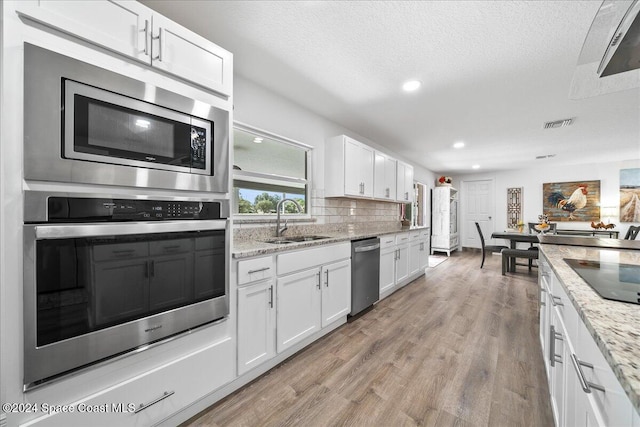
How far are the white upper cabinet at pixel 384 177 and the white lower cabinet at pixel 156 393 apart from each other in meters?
3.01

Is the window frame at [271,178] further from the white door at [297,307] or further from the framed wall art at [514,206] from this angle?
the framed wall art at [514,206]

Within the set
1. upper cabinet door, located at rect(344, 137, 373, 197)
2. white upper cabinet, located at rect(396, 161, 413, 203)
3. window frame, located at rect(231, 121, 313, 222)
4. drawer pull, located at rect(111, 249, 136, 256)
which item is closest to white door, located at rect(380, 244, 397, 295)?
upper cabinet door, located at rect(344, 137, 373, 197)

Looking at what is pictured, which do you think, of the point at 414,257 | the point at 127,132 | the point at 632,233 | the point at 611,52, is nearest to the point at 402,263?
the point at 414,257

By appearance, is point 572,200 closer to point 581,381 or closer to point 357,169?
point 357,169

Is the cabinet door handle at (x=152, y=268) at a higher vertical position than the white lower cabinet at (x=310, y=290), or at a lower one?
higher

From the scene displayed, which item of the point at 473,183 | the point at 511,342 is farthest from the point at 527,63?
the point at 473,183

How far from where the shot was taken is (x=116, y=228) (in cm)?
118

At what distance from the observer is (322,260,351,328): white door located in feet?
8.00

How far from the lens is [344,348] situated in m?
2.31

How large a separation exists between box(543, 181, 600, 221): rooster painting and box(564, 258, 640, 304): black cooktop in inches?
284

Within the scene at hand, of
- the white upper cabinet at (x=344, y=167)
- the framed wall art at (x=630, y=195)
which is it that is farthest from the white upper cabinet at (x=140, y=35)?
the framed wall art at (x=630, y=195)

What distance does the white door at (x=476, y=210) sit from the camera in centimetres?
784

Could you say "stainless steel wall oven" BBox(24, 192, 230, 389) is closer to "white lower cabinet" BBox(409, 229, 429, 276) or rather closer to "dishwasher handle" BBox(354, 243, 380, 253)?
"dishwasher handle" BBox(354, 243, 380, 253)

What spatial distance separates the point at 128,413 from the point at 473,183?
30.1 feet
